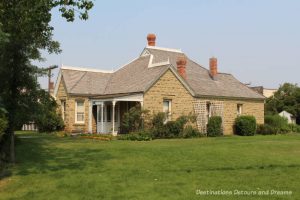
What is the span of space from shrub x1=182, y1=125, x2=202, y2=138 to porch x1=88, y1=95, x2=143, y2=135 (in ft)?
12.0

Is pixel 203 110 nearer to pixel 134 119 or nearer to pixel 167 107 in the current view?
pixel 167 107

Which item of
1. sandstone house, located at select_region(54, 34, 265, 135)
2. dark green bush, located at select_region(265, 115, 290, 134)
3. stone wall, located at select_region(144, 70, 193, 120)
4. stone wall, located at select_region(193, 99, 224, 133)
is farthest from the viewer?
dark green bush, located at select_region(265, 115, 290, 134)

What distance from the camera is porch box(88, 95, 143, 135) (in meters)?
30.6

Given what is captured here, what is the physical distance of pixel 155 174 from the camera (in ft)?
39.0

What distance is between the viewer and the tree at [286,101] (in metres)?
50.8

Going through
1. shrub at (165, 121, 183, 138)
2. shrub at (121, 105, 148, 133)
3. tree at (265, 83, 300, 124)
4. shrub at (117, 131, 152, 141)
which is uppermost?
tree at (265, 83, 300, 124)

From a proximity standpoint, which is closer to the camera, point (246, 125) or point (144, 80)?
point (144, 80)

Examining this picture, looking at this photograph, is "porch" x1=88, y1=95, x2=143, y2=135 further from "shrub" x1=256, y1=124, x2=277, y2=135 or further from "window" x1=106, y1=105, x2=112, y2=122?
"shrub" x1=256, y1=124, x2=277, y2=135

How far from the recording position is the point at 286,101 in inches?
2046

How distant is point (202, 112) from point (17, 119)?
1885 centimetres

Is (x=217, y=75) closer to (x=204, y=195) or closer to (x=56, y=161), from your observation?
(x=56, y=161)

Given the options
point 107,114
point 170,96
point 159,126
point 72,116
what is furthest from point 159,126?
point 72,116

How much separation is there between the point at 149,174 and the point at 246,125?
23023 mm

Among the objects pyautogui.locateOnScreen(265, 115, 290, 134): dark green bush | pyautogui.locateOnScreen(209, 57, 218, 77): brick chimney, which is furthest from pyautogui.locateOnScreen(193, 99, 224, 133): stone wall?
pyautogui.locateOnScreen(265, 115, 290, 134): dark green bush
